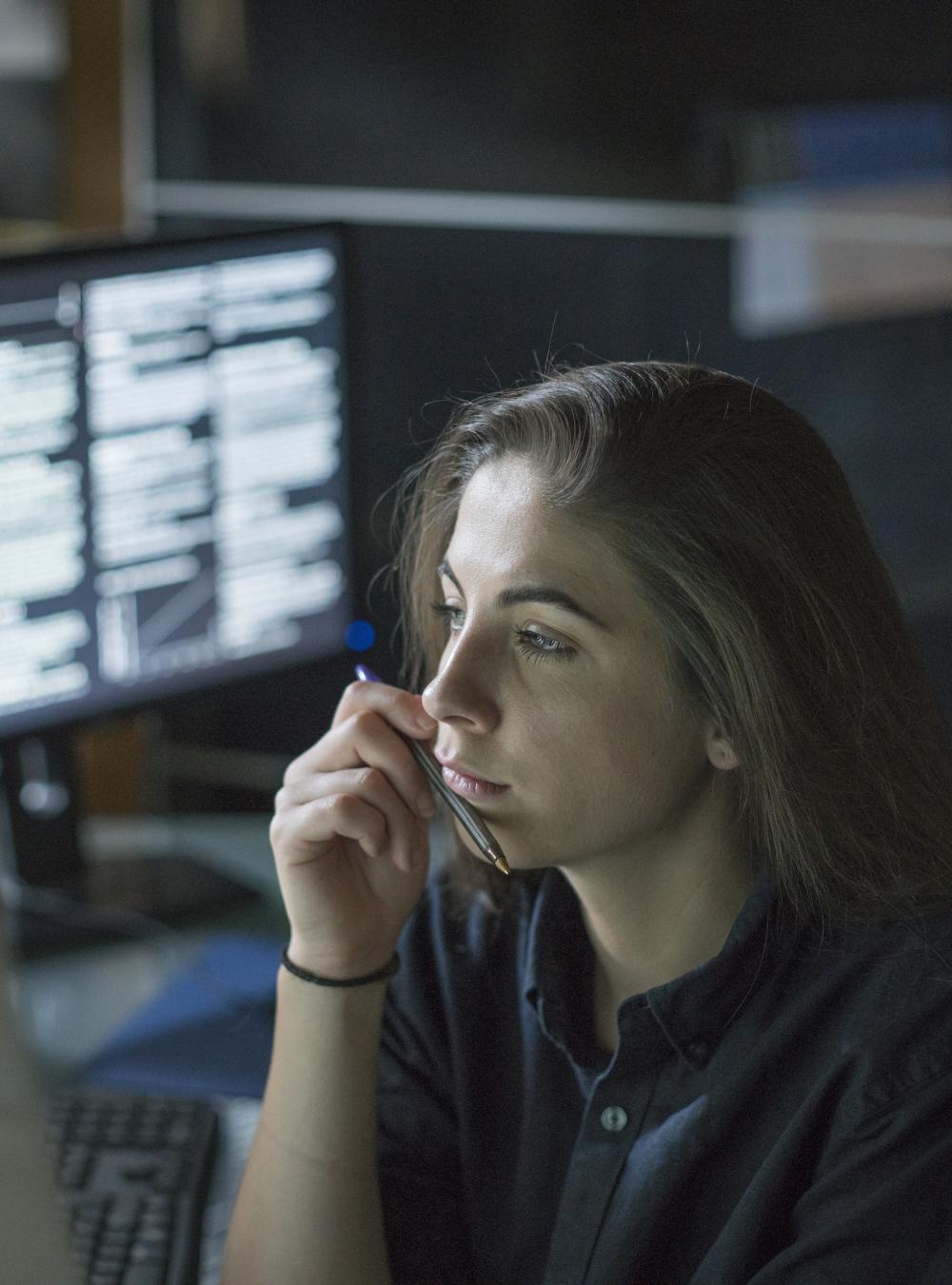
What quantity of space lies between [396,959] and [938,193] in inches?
36.3

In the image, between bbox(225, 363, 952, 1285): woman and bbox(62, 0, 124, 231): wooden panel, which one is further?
bbox(62, 0, 124, 231): wooden panel

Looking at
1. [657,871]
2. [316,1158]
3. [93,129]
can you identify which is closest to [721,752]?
[657,871]

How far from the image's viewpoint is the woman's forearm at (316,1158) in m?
0.92

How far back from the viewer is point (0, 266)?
1.36 metres

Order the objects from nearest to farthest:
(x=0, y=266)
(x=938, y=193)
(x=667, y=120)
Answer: (x=0, y=266) → (x=938, y=193) → (x=667, y=120)

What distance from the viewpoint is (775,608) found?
0.81 metres

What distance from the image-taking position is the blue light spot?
1.66m

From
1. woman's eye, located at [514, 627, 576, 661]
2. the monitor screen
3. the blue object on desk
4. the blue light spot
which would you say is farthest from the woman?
the blue light spot

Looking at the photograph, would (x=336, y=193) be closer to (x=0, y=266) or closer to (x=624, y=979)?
(x=0, y=266)

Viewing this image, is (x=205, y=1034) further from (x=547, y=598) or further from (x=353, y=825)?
(x=547, y=598)

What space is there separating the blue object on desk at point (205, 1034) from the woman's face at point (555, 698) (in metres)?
0.50

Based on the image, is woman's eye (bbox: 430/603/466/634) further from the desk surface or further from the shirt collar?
the desk surface

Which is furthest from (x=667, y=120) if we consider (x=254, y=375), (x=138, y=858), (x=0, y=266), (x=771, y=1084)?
(x=771, y=1084)

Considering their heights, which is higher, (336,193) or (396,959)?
(336,193)
